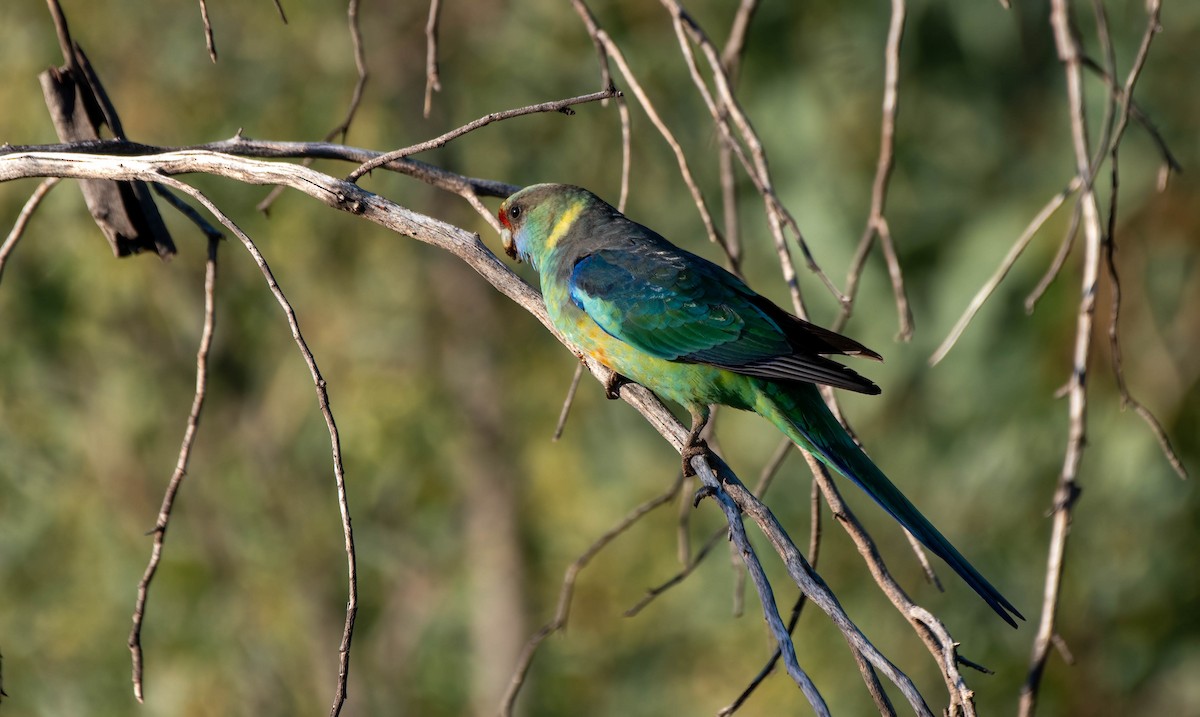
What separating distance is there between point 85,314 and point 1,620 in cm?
191

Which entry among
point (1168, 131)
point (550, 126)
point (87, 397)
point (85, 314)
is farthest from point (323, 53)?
point (1168, 131)

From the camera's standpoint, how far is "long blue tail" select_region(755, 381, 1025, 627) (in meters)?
3.17

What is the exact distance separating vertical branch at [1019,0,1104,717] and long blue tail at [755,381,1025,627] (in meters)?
0.27

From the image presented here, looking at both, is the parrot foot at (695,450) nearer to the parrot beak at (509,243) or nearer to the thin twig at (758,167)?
the thin twig at (758,167)

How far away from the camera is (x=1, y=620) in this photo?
7.29 metres

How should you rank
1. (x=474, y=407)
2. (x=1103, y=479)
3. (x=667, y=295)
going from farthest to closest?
(x=474, y=407), (x=1103, y=479), (x=667, y=295)

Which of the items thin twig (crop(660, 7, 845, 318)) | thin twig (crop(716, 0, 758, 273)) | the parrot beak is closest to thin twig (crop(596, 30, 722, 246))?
thin twig (crop(660, 7, 845, 318))

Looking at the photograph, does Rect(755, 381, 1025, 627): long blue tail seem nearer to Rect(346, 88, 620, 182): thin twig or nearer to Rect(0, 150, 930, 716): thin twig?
Rect(0, 150, 930, 716): thin twig

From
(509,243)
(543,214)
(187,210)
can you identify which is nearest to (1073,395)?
(543,214)

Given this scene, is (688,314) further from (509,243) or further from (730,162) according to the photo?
(509,243)

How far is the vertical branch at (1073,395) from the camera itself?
2688 mm

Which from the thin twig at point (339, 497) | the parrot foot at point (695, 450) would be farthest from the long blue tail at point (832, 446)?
the thin twig at point (339, 497)

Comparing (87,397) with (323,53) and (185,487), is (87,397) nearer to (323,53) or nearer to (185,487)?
(185,487)

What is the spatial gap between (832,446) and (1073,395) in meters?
0.74
